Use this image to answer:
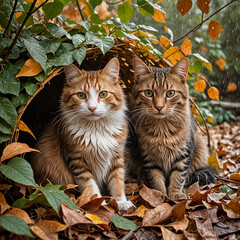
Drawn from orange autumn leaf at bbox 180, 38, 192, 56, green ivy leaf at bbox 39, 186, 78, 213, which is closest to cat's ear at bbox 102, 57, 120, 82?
orange autumn leaf at bbox 180, 38, 192, 56

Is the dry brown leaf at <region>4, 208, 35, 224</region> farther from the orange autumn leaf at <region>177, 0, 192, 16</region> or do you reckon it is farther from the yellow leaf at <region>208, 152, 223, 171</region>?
the yellow leaf at <region>208, 152, 223, 171</region>

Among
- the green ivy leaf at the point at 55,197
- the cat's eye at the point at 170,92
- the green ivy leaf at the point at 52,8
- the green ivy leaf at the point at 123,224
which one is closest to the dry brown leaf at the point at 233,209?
the green ivy leaf at the point at 123,224

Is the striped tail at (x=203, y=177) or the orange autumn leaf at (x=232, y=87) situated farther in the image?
the orange autumn leaf at (x=232, y=87)

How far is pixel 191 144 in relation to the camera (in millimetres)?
2479

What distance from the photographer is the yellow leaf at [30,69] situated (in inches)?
70.4

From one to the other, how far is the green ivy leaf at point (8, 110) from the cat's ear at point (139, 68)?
1091 mm

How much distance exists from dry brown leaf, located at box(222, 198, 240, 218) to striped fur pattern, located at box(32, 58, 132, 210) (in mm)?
693

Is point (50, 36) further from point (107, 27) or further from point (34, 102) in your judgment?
point (34, 102)

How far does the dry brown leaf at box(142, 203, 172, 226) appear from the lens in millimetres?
1790

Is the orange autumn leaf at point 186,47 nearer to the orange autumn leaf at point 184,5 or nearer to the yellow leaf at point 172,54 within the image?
the yellow leaf at point 172,54

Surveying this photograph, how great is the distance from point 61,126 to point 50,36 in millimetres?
738

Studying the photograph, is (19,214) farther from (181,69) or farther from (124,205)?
(181,69)

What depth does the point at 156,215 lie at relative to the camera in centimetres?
185

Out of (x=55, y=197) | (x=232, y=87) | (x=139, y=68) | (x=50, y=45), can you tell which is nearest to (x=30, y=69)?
(x=50, y=45)
